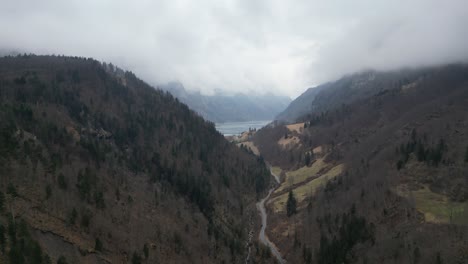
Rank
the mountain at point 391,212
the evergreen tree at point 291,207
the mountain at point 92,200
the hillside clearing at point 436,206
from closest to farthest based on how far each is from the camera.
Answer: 1. the mountain at point 92,200
2. the mountain at point 391,212
3. the hillside clearing at point 436,206
4. the evergreen tree at point 291,207

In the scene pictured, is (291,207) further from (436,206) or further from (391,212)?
(436,206)

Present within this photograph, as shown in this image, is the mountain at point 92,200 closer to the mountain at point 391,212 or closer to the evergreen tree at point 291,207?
the evergreen tree at point 291,207

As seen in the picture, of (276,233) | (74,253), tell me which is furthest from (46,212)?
(276,233)

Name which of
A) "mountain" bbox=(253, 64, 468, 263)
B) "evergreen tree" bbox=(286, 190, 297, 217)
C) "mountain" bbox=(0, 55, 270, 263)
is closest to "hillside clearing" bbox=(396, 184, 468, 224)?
"mountain" bbox=(253, 64, 468, 263)

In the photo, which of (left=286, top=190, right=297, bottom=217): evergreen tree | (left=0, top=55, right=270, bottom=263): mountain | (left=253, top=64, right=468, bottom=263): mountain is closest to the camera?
(left=0, top=55, right=270, bottom=263): mountain

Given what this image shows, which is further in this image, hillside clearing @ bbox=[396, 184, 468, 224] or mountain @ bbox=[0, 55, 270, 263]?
hillside clearing @ bbox=[396, 184, 468, 224]

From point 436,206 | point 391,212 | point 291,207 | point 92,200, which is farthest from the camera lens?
point 291,207

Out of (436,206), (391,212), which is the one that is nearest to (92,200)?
(391,212)

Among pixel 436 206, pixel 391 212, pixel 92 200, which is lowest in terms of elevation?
pixel 391 212

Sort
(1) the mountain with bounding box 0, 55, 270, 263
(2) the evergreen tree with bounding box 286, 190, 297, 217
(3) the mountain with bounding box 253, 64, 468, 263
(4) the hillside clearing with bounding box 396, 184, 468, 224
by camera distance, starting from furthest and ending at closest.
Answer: (2) the evergreen tree with bounding box 286, 190, 297, 217 → (4) the hillside clearing with bounding box 396, 184, 468, 224 → (3) the mountain with bounding box 253, 64, 468, 263 → (1) the mountain with bounding box 0, 55, 270, 263

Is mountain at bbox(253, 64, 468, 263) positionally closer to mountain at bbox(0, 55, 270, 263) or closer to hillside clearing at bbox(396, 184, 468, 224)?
hillside clearing at bbox(396, 184, 468, 224)

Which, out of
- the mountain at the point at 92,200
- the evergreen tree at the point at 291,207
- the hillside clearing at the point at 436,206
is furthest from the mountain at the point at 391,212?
the mountain at the point at 92,200

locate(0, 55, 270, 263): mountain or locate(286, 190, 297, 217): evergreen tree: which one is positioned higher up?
locate(0, 55, 270, 263): mountain

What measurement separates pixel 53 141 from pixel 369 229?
382ft
